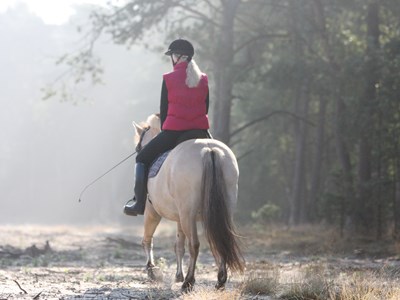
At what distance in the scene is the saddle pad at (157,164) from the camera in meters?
9.58

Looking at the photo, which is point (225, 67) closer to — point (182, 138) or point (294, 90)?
point (294, 90)

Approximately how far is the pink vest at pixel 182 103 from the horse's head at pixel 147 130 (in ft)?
5.15

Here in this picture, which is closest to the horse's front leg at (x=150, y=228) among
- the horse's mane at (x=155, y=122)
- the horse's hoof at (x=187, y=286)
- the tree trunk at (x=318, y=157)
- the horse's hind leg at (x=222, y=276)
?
the horse's mane at (x=155, y=122)

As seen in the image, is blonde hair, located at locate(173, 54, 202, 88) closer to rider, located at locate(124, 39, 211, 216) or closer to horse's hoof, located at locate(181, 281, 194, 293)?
rider, located at locate(124, 39, 211, 216)

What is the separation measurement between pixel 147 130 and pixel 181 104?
75.5 inches

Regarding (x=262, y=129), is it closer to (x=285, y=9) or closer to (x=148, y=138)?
(x=285, y=9)

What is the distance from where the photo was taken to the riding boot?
9.98 meters

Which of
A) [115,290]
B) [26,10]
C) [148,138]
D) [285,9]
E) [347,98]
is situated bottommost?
[115,290]

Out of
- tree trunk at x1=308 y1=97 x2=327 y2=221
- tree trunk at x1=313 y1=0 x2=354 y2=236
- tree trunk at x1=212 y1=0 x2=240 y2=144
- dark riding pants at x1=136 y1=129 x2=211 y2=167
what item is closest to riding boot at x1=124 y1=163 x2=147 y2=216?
dark riding pants at x1=136 y1=129 x2=211 y2=167

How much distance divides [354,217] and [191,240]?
16.4m

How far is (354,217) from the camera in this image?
79.9ft

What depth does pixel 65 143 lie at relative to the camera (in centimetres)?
9994

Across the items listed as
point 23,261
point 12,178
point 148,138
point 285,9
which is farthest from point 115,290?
point 12,178

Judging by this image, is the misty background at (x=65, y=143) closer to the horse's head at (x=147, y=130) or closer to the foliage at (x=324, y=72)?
the foliage at (x=324, y=72)
